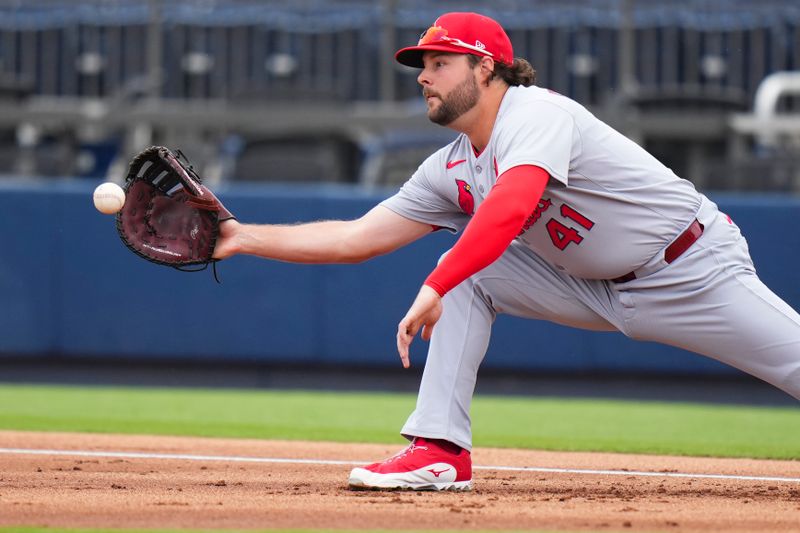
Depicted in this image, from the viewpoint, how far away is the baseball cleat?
3.91 metres

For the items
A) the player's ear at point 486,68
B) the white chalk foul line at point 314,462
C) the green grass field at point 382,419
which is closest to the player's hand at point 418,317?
the player's ear at point 486,68

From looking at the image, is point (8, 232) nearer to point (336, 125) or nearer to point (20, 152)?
point (20, 152)

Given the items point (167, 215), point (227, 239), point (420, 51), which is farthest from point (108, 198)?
point (420, 51)

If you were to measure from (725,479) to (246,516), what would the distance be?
2046mm

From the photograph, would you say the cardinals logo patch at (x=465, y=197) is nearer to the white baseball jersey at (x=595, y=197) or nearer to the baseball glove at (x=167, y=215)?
the white baseball jersey at (x=595, y=197)

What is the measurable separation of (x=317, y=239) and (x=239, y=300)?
16.2 ft

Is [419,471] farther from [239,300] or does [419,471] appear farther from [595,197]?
[239,300]

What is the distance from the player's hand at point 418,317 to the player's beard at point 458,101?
65cm

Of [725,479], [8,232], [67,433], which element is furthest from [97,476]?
[8,232]

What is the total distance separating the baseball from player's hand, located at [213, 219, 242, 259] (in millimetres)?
364

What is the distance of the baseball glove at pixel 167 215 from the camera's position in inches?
166

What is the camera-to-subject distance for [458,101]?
3.79m

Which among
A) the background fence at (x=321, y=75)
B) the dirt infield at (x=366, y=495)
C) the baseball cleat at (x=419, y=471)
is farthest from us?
the background fence at (x=321, y=75)

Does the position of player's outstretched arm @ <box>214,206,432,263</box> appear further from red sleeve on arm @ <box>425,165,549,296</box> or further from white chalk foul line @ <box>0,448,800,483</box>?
white chalk foul line @ <box>0,448,800,483</box>
